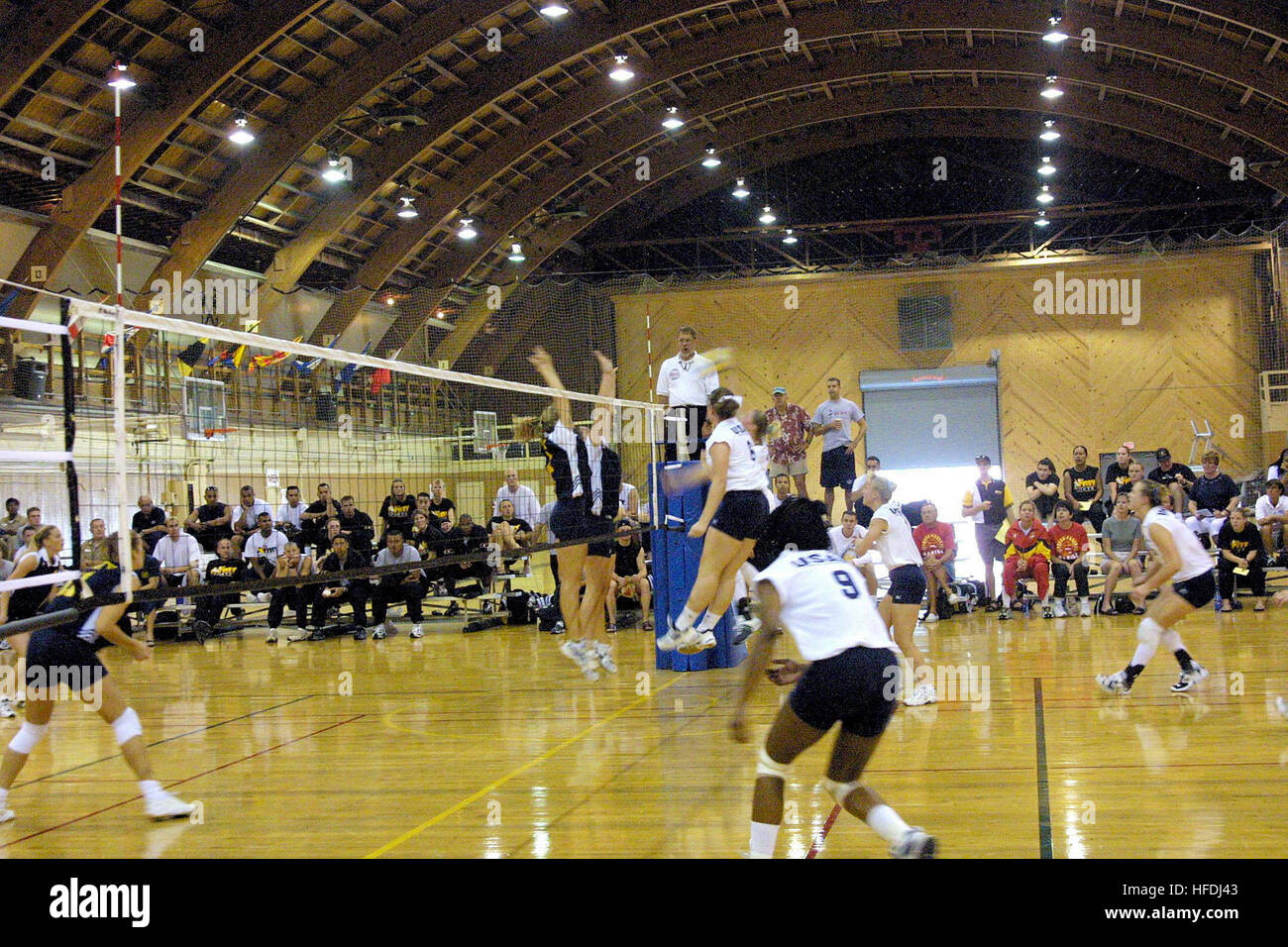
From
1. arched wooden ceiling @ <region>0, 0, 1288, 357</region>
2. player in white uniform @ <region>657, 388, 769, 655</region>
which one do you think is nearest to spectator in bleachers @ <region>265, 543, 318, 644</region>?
arched wooden ceiling @ <region>0, 0, 1288, 357</region>

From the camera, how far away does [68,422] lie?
5609mm

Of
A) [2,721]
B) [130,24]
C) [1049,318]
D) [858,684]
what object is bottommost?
[2,721]

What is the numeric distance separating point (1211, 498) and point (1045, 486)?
2010 millimetres

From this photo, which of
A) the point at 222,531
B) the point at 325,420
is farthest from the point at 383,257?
the point at 222,531

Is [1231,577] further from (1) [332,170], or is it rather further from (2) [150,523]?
(1) [332,170]

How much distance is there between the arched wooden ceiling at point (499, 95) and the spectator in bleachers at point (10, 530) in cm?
524

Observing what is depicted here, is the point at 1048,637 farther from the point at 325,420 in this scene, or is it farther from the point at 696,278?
the point at 696,278

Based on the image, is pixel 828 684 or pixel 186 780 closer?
pixel 828 684

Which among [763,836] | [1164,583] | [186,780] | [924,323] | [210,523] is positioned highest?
[924,323]

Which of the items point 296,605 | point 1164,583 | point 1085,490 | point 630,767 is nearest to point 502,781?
point 630,767

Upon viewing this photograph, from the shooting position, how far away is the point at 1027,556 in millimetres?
14141

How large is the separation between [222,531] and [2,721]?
624 cm

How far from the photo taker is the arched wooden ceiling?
17344 mm
